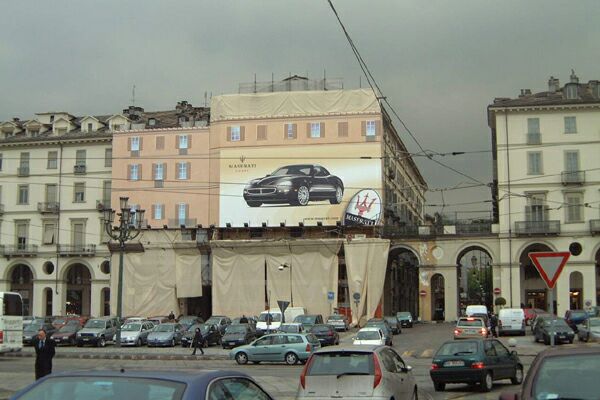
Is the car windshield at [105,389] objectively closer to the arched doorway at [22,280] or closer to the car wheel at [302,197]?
the car wheel at [302,197]

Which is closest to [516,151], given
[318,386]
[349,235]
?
[349,235]

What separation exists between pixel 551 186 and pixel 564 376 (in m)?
65.3

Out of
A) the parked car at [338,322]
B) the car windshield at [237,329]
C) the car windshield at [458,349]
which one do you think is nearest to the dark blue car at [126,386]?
the car windshield at [458,349]

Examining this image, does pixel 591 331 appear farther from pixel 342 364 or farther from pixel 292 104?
pixel 292 104

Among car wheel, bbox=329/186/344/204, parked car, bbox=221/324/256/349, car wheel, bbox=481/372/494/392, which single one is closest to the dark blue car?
Result: car wheel, bbox=481/372/494/392

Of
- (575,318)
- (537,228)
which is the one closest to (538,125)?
(537,228)

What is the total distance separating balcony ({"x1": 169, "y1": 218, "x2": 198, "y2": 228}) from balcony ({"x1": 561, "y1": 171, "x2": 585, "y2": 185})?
115ft

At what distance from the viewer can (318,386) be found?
12594mm

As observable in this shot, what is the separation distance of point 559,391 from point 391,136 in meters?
74.7

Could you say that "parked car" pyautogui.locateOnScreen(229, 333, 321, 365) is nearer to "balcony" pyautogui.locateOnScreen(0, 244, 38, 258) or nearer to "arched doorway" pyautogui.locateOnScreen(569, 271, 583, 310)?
"arched doorway" pyautogui.locateOnScreen(569, 271, 583, 310)

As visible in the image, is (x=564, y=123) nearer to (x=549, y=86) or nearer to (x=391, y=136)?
(x=549, y=86)

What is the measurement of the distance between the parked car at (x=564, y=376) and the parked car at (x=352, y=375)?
16.1ft

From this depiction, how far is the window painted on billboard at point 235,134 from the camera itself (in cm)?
7306

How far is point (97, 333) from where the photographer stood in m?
46.8
